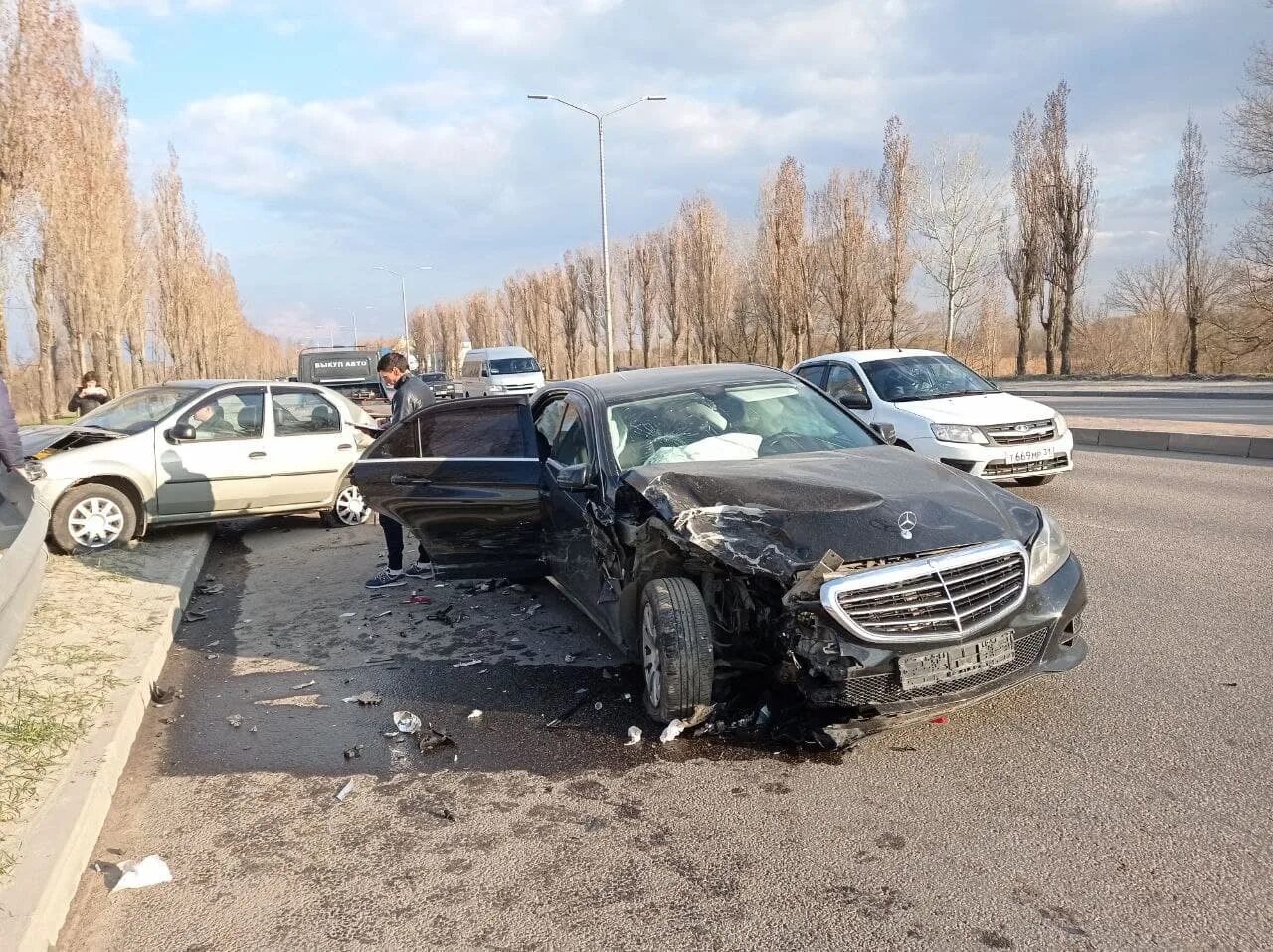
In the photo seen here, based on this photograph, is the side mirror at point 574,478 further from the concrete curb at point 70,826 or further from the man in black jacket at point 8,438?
the man in black jacket at point 8,438

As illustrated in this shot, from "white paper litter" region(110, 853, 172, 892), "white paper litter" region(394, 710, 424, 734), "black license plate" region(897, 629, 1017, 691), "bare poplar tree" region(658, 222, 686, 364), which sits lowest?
"white paper litter" region(110, 853, 172, 892)

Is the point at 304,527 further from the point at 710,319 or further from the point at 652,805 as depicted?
the point at 710,319

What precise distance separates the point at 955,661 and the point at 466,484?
3.39 meters

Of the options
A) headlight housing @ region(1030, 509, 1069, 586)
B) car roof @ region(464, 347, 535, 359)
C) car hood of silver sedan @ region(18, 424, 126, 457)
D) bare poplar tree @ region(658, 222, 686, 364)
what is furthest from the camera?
bare poplar tree @ region(658, 222, 686, 364)

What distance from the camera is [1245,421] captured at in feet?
49.7

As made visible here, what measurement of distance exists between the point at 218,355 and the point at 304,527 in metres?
60.4

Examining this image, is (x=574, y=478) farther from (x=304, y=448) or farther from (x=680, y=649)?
(x=304, y=448)

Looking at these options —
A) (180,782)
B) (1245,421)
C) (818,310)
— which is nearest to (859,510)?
(180,782)

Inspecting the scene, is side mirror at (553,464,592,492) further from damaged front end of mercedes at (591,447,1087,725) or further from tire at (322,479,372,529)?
tire at (322,479,372,529)

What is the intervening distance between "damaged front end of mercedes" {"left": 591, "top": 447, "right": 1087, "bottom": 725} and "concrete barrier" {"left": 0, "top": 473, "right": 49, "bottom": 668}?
254 centimetres

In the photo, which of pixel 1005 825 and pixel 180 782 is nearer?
pixel 1005 825

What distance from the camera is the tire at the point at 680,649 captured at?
380 centimetres

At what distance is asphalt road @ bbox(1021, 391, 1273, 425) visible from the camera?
16.8 meters

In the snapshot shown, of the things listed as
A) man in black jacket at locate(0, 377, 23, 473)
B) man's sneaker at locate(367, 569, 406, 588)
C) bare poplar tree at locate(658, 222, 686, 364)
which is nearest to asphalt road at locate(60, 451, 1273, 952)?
man's sneaker at locate(367, 569, 406, 588)
